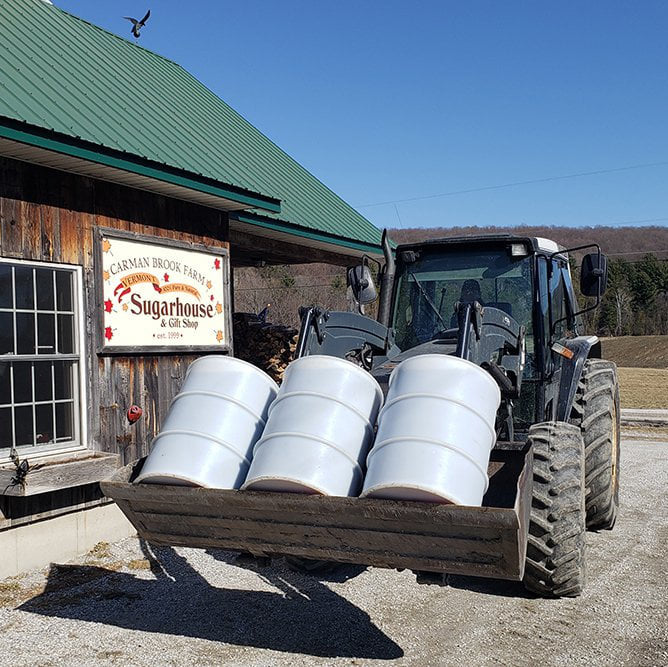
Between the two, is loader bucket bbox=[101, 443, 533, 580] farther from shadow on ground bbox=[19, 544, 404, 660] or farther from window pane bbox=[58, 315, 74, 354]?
window pane bbox=[58, 315, 74, 354]

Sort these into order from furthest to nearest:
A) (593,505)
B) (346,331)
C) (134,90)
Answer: (134,90)
(593,505)
(346,331)

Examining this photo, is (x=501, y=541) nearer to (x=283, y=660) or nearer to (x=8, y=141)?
(x=283, y=660)

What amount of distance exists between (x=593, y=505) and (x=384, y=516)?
3357mm

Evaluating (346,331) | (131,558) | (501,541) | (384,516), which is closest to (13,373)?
(131,558)

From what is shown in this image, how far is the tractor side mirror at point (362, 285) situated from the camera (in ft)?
21.3

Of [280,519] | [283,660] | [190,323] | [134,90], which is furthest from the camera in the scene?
[134,90]

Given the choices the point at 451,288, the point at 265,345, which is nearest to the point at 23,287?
the point at 451,288

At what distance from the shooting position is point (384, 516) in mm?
3744

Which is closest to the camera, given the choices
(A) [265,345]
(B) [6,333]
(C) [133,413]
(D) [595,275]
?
(D) [595,275]

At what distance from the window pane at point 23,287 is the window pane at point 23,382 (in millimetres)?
495

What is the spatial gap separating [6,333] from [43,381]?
1.75ft

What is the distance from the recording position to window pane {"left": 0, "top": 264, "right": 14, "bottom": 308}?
6.53 meters

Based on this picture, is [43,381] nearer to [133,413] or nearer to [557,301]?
[133,413]

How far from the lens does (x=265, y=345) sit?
13.4 m
